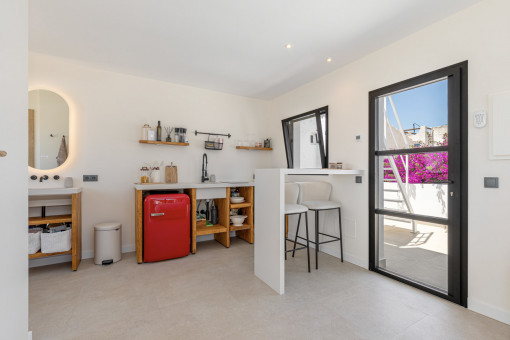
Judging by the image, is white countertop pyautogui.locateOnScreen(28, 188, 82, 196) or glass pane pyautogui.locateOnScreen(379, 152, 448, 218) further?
white countertop pyautogui.locateOnScreen(28, 188, 82, 196)

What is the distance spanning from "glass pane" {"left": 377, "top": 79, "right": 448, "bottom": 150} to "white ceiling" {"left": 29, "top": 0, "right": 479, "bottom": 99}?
64cm

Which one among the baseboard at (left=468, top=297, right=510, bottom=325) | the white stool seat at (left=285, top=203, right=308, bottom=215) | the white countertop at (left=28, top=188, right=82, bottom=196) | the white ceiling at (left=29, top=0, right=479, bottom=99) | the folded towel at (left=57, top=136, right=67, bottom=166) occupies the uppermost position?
the white ceiling at (left=29, top=0, right=479, bottom=99)

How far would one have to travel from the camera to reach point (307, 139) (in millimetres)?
4082

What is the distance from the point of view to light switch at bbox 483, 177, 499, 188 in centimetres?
196

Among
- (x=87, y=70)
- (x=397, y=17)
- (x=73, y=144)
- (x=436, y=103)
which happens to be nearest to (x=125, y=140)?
(x=73, y=144)

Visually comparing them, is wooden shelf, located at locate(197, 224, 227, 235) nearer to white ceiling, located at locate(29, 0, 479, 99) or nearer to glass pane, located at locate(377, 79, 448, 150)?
white ceiling, located at locate(29, 0, 479, 99)

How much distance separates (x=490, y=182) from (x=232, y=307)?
241 cm

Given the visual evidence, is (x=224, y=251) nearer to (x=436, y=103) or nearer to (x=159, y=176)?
(x=159, y=176)

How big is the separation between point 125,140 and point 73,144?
63cm

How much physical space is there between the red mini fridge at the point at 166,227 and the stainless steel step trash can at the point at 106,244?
0.41 metres

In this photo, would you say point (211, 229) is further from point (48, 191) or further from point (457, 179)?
point (457, 179)

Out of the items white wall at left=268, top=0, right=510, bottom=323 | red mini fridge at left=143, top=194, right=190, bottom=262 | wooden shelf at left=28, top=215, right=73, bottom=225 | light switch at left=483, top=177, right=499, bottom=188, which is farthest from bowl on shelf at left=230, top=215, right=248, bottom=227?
light switch at left=483, top=177, right=499, bottom=188

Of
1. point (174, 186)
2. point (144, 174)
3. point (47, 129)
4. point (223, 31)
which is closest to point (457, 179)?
point (223, 31)

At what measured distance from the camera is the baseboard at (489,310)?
1.90m
